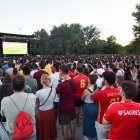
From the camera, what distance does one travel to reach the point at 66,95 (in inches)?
244

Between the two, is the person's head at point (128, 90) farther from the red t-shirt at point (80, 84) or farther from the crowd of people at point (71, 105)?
the red t-shirt at point (80, 84)

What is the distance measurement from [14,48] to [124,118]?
38.1 meters

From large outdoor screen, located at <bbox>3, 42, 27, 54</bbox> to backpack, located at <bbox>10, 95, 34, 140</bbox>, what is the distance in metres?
35.7

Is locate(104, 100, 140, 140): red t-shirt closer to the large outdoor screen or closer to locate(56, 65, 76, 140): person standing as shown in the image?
locate(56, 65, 76, 140): person standing

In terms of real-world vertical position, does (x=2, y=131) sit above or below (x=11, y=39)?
below

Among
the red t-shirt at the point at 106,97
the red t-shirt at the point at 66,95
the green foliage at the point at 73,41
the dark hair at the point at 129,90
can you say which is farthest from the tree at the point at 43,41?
the dark hair at the point at 129,90

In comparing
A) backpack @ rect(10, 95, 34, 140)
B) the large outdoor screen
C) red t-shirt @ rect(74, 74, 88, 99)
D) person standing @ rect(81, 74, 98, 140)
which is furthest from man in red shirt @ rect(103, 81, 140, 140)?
the large outdoor screen

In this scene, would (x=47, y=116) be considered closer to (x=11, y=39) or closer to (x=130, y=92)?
(x=130, y=92)

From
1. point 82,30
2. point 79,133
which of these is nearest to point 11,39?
point 79,133

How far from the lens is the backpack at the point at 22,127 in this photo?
434 cm

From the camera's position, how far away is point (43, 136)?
603 cm

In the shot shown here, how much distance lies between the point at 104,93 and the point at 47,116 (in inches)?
60.6

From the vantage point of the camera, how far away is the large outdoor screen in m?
39.4

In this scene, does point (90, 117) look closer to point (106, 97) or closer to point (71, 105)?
point (71, 105)
